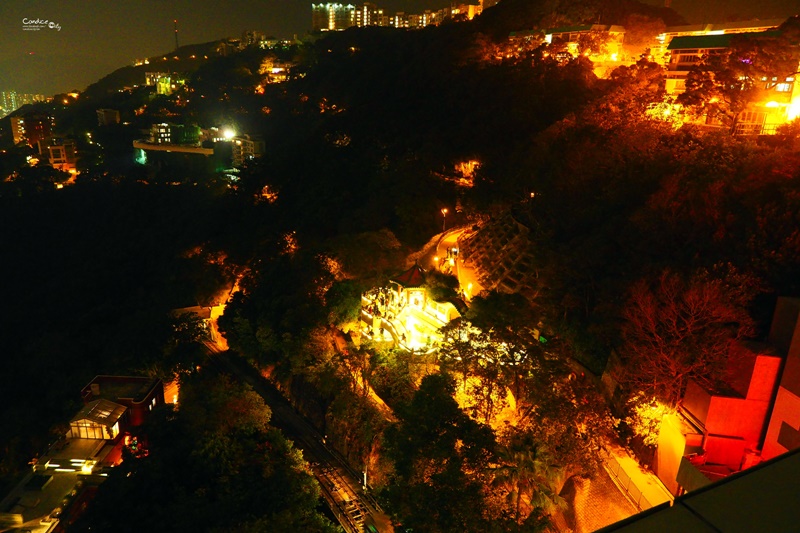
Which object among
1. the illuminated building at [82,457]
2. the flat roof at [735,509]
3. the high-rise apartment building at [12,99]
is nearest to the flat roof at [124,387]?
the illuminated building at [82,457]

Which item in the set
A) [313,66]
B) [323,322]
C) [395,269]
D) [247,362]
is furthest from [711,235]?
[313,66]

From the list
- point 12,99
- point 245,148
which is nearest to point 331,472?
point 245,148

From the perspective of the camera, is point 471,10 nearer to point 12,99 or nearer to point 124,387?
point 124,387

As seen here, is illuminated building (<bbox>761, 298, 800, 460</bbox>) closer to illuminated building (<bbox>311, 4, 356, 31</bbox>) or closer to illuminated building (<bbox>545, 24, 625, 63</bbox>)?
illuminated building (<bbox>545, 24, 625, 63</bbox>)

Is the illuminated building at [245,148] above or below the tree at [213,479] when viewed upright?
above

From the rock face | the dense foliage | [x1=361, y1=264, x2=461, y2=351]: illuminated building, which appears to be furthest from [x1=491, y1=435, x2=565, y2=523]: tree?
the rock face

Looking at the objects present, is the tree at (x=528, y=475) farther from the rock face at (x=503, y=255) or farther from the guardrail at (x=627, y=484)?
the rock face at (x=503, y=255)
